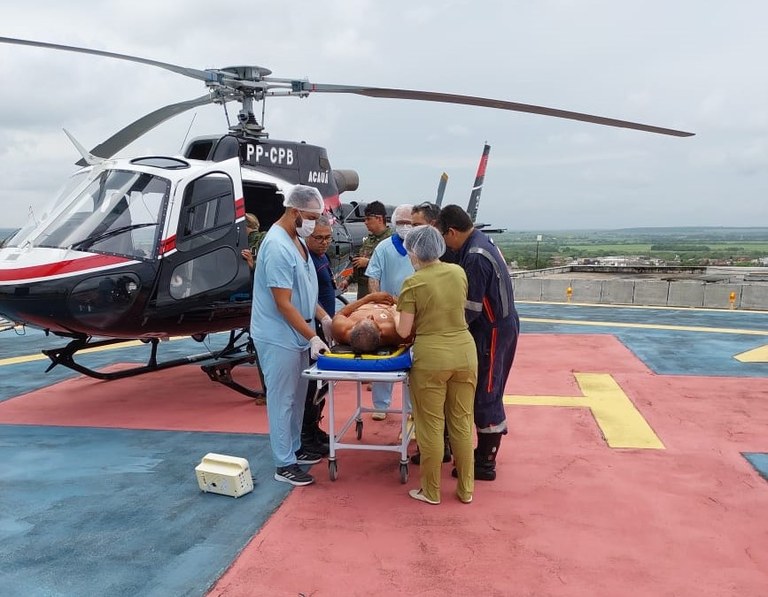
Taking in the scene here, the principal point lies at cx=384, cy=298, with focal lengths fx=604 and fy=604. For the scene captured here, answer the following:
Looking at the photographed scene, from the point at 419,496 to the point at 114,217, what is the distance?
3.45 metres

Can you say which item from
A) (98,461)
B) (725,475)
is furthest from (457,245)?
(98,461)

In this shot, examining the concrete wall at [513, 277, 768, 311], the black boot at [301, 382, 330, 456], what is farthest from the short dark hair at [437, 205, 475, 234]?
the concrete wall at [513, 277, 768, 311]

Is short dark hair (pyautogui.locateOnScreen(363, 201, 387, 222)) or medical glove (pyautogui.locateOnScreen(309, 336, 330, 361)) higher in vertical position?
short dark hair (pyautogui.locateOnScreen(363, 201, 387, 222))

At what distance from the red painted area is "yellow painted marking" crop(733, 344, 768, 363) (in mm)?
2007

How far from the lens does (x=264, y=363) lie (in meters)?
4.04

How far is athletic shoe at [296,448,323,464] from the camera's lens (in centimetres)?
455

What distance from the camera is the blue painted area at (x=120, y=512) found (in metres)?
3.07

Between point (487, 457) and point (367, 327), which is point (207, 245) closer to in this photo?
point (367, 327)

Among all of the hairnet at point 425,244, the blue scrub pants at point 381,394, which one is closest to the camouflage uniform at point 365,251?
the blue scrub pants at point 381,394

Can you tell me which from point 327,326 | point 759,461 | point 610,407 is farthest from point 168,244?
point 759,461

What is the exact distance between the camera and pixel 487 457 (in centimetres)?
423

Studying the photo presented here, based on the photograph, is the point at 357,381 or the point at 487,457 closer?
the point at 357,381

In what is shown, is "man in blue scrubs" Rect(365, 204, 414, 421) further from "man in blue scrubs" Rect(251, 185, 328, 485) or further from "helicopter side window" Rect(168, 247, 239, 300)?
"helicopter side window" Rect(168, 247, 239, 300)

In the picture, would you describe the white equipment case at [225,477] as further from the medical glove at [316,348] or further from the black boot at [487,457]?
the black boot at [487,457]
